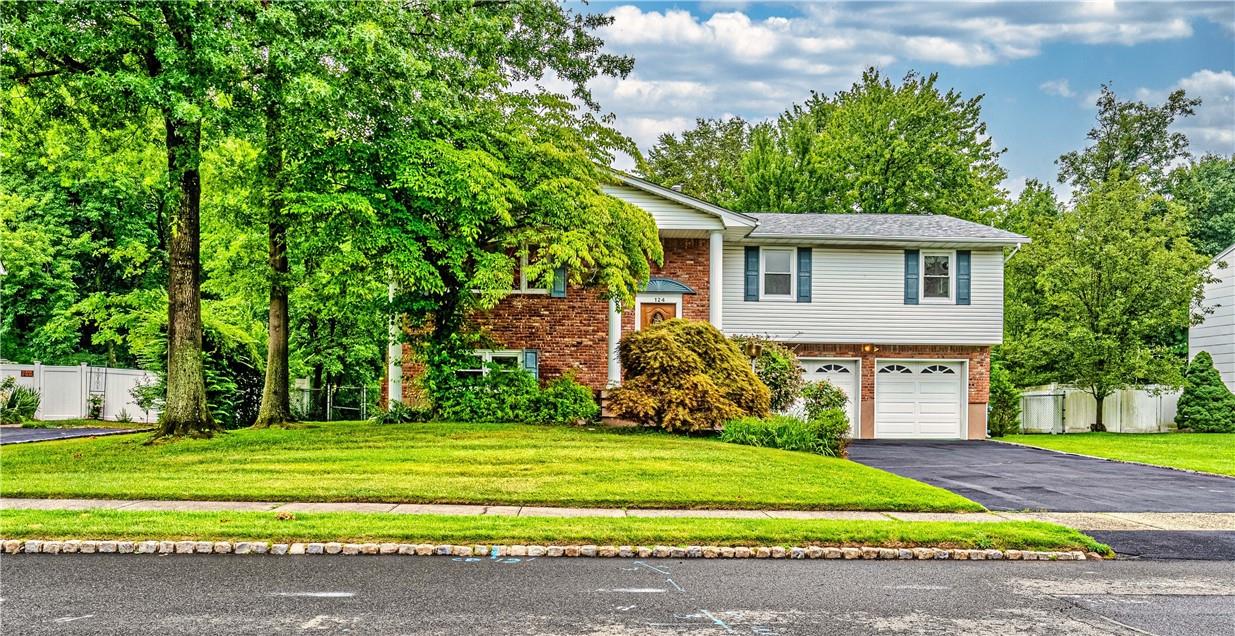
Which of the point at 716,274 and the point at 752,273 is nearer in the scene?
the point at 716,274

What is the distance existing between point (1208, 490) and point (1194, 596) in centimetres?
776

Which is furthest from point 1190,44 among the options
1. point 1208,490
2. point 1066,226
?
point 1208,490

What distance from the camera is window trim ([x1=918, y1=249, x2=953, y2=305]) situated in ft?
77.4

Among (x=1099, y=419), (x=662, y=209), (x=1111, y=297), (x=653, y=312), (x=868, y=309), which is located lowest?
(x=1099, y=419)

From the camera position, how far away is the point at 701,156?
169 ft

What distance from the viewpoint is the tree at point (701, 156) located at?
49.7 meters

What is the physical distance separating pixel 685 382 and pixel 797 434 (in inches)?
105

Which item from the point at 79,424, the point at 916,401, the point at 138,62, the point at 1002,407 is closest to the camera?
the point at 138,62

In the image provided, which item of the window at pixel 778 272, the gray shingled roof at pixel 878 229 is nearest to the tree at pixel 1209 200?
the gray shingled roof at pixel 878 229

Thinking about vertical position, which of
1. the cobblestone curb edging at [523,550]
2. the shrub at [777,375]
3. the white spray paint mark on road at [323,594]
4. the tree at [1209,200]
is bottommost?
→ the cobblestone curb edging at [523,550]

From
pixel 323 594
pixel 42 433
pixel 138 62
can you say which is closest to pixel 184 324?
pixel 138 62

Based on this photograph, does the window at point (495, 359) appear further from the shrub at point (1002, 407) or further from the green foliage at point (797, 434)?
the shrub at point (1002, 407)

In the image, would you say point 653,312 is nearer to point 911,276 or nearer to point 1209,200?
point 911,276

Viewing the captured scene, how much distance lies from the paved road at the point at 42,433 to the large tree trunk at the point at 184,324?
6.26m
